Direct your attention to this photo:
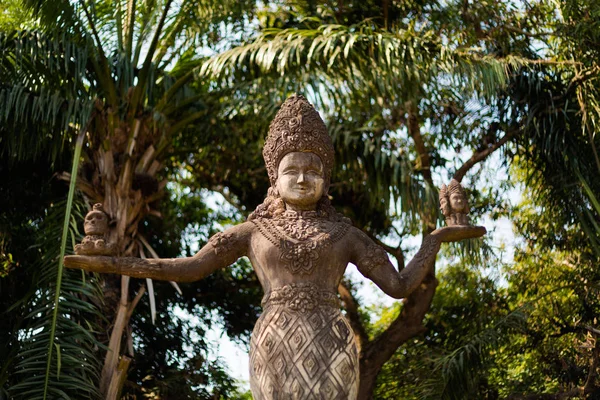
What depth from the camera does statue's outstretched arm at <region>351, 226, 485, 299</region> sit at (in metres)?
5.18

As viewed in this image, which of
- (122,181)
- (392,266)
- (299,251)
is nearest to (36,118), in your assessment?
(122,181)

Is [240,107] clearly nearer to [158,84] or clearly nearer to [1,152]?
[158,84]

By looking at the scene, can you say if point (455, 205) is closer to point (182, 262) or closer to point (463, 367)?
point (182, 262)

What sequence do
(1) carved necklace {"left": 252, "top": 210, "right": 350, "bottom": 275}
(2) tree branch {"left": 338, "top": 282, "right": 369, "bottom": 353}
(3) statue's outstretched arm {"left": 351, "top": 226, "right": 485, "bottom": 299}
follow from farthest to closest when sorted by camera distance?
(2) tree branch {"left": 338, "top": 282, "right": 369, "bottom": 353}
(3) statue's outstretched arm {"left": 351, "top": 226, "right": 485, "bottom": 299}
(1) carved necklace {"left": 252, "top": 210, "right": 350, "bottom": 275}

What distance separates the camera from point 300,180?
205 inches

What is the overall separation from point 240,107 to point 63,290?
2.86 metres

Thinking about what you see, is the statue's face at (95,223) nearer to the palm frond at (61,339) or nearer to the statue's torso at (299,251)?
the statue's torso at (299,251)

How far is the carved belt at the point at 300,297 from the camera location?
4.90 metres

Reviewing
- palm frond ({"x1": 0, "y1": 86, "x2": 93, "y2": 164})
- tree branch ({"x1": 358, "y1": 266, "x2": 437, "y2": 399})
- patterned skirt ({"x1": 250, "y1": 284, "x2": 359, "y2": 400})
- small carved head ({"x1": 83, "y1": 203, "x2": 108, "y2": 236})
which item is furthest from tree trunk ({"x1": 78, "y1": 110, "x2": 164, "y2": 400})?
patterned skirt ({"x1": 250, "y1": 284, "x2": 359, "y2": 400})

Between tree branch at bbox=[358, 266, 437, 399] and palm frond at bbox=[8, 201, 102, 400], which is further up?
tree branch at bbox=[358, 266, 437, 399]

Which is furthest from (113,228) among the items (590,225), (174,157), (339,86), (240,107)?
(590,225)

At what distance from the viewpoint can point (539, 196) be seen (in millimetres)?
10656

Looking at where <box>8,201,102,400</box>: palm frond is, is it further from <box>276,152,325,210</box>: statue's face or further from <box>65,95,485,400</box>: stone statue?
<box>276,152,325,210</box>: statue's face

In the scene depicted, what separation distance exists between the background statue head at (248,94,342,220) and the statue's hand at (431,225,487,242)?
582 mm
